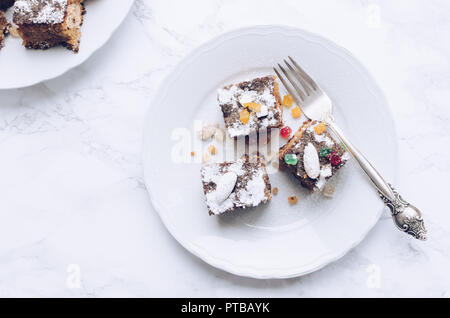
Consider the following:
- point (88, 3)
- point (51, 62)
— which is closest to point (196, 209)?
point (51, 62)

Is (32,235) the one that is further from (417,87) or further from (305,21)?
(417,87)

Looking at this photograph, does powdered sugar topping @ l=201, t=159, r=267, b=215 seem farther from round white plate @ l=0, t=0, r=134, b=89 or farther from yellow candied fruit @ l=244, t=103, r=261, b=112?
round white plate @ l=0, t=0, r=134, b=89

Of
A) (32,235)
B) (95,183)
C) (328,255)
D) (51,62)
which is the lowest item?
(328,255)

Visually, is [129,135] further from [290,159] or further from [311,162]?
[311,162]

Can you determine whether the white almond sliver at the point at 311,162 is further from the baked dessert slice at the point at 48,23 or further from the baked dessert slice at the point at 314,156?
the baked dessert slice at the point at 48,23

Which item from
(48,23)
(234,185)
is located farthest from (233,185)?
(48,23)
